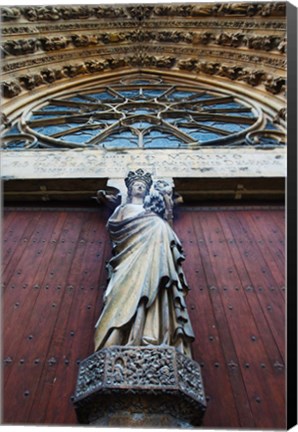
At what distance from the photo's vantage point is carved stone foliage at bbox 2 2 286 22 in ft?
31.9

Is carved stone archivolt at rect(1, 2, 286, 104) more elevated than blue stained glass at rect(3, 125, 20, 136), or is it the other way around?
carved stone archivolt at rect(1, 2, 286, 104)

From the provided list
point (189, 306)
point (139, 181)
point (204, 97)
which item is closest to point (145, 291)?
point (189, 306)

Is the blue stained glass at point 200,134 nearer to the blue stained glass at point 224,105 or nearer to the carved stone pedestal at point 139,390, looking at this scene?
the blue stained glass at point 224,105

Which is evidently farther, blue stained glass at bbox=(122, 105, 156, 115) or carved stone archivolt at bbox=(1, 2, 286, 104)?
carved stone archivolt at bbox=(1, 2, 286, 104)

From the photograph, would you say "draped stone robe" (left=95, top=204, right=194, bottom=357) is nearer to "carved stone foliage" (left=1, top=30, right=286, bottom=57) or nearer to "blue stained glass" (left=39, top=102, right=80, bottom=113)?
"blue stained glass" (left=39, top=102, right=80, bottom=113)

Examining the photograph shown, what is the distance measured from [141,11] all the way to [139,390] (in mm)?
10081

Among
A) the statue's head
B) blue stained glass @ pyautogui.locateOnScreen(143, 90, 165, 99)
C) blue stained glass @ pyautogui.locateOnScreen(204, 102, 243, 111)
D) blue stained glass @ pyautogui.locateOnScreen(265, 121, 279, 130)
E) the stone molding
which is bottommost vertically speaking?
the statue's head

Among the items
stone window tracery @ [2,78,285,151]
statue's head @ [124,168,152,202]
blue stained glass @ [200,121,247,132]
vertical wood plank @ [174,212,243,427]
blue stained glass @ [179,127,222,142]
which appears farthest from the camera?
blue stained glass @ [200,121,247,132]

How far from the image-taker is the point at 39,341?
12.8 feet

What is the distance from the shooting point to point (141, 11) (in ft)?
37.6

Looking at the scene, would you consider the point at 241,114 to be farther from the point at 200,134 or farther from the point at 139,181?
the point at 139,181

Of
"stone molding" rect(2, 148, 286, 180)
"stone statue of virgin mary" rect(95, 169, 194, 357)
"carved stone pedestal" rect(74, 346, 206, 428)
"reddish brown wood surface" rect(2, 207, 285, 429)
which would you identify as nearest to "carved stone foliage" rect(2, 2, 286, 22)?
"stone molding" rect(2, 148, 286, 180)

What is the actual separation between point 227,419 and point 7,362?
5.04 feet

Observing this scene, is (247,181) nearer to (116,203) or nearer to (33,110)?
(116,203)
